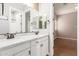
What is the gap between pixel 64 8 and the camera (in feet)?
4.76

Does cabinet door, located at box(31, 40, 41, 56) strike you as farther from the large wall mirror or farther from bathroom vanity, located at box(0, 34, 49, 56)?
the large wall mirror

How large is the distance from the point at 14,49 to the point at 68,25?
32.0 inches

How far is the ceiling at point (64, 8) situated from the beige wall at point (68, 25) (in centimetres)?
6

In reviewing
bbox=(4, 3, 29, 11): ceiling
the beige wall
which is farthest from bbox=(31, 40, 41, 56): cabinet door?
bbox=(4, 3, 29, 11): ceiling

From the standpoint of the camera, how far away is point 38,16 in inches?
58.8

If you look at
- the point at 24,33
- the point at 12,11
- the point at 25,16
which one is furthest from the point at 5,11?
the point at 24,33

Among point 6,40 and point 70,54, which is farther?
point 70,54

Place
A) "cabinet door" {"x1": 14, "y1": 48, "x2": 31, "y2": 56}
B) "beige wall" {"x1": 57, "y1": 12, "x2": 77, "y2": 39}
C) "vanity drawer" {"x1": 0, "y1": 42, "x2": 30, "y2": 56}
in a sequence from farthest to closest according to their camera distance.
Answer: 1. "beige wall" {"x1": 57, "y1": 12, "x2": 77, "y2": 39}
2. "cabinet door" {"x1": 14, "y1": 48, "x2": 31, "y2": 56}
3. "vanity drawer" {"x1": 0, "y1": 42, "x2": 30, "y2": 56}

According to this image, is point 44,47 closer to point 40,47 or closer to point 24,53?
point 40,47

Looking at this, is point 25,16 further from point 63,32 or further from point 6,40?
point 63,32

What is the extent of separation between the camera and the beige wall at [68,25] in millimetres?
1453

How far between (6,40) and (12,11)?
0.40 meters

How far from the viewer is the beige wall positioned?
145cm

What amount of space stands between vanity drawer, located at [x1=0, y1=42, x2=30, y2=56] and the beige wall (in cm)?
53
